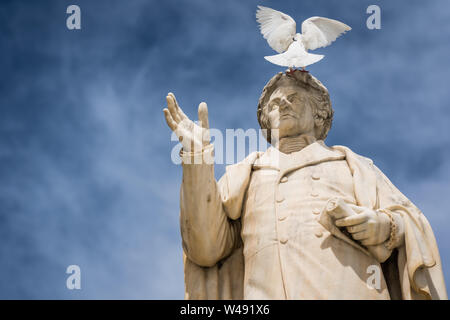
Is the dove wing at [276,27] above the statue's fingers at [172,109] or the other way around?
above

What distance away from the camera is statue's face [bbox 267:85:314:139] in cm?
1180

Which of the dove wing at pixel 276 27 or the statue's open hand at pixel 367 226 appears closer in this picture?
the statue's open hand at pixel 367 226

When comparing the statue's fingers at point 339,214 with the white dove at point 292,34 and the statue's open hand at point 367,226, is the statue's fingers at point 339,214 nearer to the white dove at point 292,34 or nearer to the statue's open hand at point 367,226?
the statue's open hand at point 367,226

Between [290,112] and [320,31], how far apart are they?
4.10ft

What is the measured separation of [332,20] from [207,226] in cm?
363

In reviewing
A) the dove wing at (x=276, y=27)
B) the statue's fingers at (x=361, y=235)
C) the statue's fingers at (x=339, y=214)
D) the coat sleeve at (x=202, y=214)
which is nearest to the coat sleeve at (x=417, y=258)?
the statue's fingers at (x=361, y=235)

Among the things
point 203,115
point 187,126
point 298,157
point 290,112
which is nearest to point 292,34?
point 290,112

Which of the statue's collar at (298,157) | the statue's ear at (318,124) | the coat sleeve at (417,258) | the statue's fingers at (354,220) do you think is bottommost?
the coat sleeve at (417,258)

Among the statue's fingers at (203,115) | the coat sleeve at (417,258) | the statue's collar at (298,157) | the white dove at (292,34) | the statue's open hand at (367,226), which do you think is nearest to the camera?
the coat sleeve at (417,258)

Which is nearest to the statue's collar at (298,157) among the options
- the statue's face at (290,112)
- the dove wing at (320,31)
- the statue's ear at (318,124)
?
the statue's face at (290,112)

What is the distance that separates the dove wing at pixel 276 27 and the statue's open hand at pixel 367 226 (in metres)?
2.87

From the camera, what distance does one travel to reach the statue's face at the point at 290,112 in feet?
38.7

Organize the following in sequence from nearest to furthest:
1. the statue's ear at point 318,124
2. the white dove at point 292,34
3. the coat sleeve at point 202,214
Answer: the coat sleeve at point 202,214 → the white dove at point 292,34 → the statue's ear at point 318,124

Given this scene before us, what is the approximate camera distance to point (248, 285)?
10312mm
